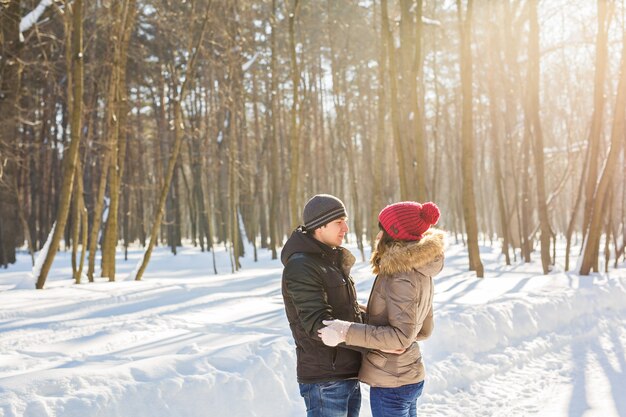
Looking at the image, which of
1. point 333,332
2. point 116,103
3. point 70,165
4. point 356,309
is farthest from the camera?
point 116,103

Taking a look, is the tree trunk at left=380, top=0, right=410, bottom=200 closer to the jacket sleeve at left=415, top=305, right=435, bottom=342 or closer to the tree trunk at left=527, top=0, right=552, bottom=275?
the tree trunk at left=527, top=0, right=552, bottom=275

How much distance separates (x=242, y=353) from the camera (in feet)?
15.3

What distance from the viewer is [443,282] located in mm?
10773

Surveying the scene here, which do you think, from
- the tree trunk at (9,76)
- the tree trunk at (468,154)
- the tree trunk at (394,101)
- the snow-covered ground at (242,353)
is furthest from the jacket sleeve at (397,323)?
the tree trunk at (9,76)

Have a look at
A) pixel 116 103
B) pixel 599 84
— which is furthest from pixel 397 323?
pixel 599 84

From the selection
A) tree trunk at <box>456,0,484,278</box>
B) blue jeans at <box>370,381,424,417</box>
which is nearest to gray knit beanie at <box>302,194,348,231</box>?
blue jeans at <box>370,381,424,417</box>

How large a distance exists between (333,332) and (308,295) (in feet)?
0.63

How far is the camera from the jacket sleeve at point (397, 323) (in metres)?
2.32

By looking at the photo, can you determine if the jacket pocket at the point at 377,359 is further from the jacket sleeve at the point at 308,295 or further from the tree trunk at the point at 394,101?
the tree trunk at the point at 394,101

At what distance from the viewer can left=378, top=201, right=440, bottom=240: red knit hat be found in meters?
2.49

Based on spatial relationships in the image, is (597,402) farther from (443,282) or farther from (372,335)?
(443,282)

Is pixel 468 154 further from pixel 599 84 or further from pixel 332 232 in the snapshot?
pixel 332 232

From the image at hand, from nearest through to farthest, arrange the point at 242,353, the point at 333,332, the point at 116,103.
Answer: the point at 333,332 < the point at 242,353 < the point at 116,103

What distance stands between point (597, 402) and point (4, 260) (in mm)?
16858
